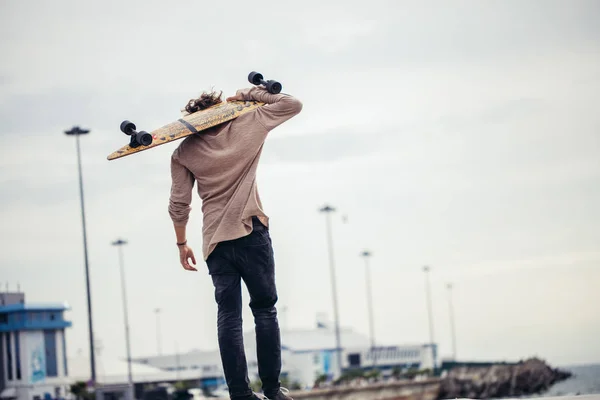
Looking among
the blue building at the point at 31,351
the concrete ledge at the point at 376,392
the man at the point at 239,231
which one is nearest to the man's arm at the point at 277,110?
the man at the point at 239,231

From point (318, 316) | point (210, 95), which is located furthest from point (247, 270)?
point (318, 316)

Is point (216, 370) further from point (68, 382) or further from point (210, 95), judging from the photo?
point (210, 95)

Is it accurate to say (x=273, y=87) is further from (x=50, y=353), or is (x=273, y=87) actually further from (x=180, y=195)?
(x=50, y=353)

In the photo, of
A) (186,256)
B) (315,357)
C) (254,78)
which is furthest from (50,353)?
(254,78)

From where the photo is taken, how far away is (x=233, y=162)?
6.04 metres

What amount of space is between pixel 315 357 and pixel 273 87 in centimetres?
13421

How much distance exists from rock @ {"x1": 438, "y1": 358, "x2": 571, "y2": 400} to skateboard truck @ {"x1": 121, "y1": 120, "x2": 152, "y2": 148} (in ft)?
227

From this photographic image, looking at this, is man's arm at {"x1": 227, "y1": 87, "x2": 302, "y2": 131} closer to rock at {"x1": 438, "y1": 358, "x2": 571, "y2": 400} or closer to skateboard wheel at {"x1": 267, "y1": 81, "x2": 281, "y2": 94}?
skateboard wheel at {"x1": 267, "y1": 81, "x2": 281, "y2": 94}

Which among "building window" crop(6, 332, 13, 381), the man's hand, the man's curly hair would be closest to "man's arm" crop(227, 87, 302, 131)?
the man's curly hair

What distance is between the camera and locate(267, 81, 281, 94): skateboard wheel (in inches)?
241

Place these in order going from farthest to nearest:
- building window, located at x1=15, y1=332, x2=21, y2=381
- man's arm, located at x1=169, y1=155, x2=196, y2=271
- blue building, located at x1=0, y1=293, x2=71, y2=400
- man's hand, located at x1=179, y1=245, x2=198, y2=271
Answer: building window, located at x1=15, y1=332, x2=21, y2=381, blue building, located at x1=0, y1=293, x2=71, y2=400, man's hand, located at x1=179, y1=245, x2=198, y2=271, man's arm, located at x1=169, y1=155, x2=196, y2=271

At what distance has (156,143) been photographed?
5.84 meters

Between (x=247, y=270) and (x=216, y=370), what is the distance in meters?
144

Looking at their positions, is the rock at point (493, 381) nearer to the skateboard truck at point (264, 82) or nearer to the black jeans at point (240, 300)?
the black jeans at point (240, 300)
